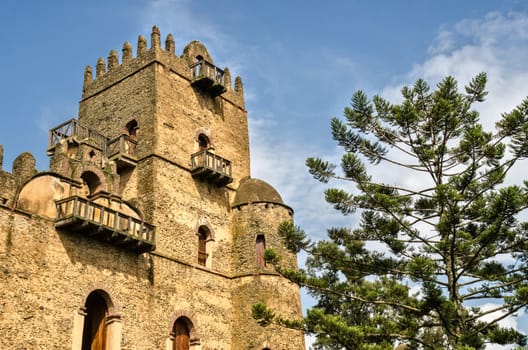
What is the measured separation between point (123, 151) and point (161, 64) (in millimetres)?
4634

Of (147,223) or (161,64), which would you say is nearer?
(147,223)

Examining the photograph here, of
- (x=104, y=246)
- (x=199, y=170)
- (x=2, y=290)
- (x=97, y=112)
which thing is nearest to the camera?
(x=2, y=290)

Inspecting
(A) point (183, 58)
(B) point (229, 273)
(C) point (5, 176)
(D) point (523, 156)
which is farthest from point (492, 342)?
(A) point (183, 58)

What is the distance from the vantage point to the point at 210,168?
26.0m

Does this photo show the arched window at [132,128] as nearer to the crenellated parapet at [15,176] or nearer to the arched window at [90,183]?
the arched window at [90,183]

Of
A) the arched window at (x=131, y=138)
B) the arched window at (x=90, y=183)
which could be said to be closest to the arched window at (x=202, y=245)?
the arched window at (x=131, y=138)

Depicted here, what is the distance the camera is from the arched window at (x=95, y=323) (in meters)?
20.3

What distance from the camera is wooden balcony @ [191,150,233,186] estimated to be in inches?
1024

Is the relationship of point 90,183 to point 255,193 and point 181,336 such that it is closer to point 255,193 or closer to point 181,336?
point 181,336

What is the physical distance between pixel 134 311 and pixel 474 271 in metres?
11.3

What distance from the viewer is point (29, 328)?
1781 cm

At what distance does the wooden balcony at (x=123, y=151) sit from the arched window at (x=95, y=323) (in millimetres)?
6174

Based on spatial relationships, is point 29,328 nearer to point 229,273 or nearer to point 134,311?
point 134,311

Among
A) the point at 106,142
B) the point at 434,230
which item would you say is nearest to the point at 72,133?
the point at 106,142
